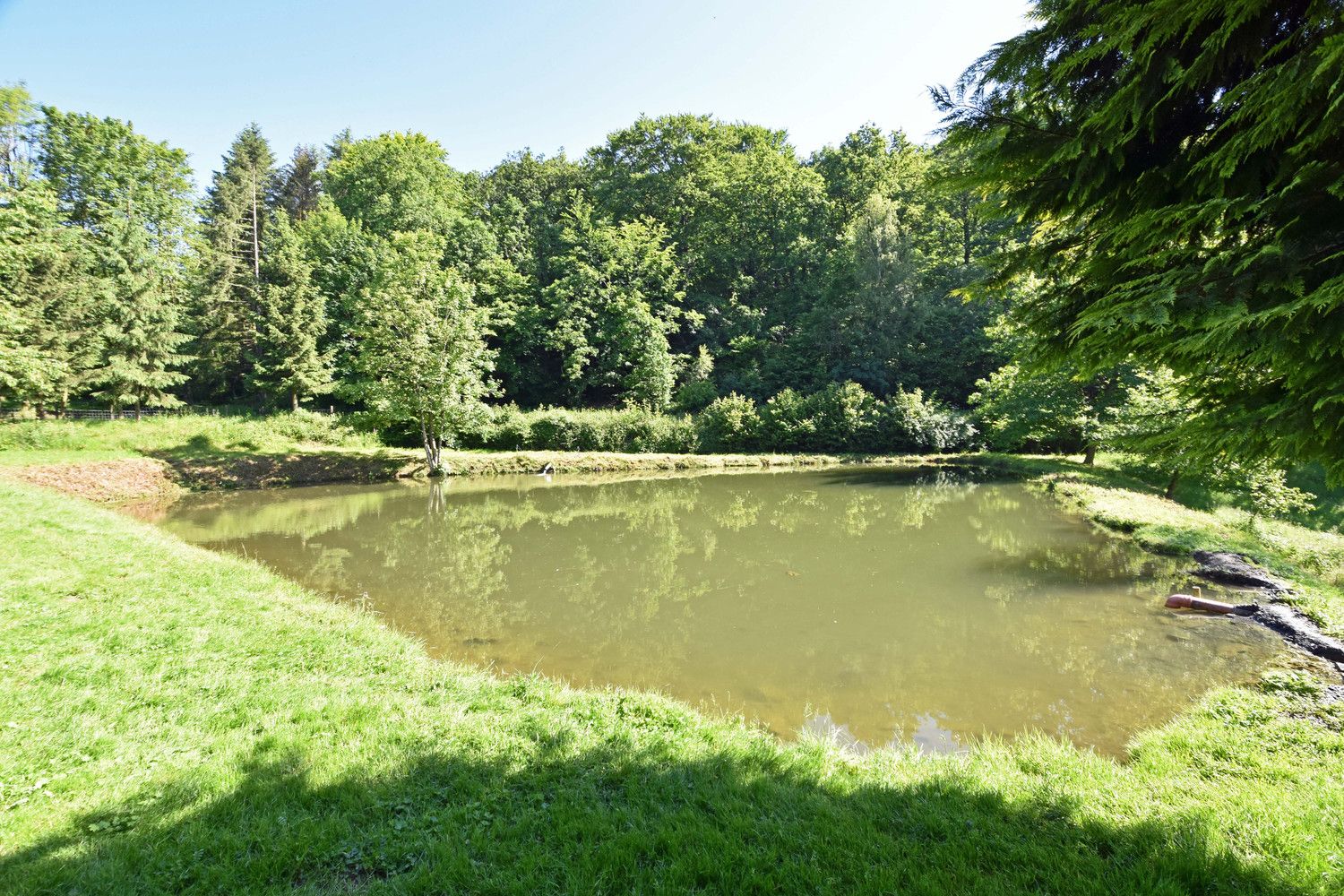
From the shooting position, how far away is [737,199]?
4072 cm

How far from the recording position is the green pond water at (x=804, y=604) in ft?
19.3

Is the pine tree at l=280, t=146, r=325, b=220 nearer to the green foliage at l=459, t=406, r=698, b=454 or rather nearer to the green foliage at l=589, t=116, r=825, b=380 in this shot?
the green foliage at l=589, t=116, r=825, b=380

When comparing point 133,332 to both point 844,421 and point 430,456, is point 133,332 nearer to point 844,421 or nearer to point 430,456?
point 430,456

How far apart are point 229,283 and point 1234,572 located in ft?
137

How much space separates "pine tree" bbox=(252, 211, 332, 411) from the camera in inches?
1138

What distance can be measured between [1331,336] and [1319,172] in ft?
2.12

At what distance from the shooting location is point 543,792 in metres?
3.49

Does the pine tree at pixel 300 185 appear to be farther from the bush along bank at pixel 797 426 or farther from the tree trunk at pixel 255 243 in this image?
the bush along bank at pixel 797 426

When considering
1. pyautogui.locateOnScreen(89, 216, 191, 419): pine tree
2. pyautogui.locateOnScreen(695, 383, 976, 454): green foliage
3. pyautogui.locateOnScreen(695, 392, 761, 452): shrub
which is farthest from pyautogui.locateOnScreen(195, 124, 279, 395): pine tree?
pyautogui.locateOnScreen(695, 383, 976, 454): green foliage

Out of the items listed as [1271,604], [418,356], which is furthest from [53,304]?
[1271,604]

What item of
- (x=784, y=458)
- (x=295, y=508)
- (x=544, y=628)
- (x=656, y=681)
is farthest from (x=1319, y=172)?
(x=784, y=458)

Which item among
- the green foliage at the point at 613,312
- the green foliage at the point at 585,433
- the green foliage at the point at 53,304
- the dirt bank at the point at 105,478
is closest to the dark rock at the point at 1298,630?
the green foliage at the point at 585,433

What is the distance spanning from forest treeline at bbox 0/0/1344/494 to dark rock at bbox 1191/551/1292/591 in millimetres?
2650

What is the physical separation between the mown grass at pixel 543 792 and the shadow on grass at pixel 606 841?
0.04ft
